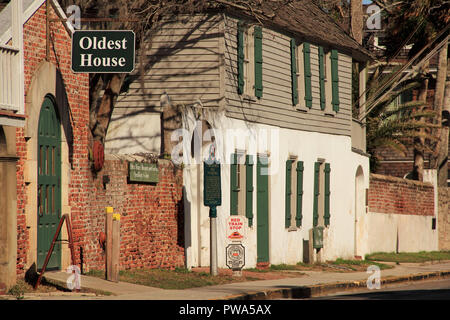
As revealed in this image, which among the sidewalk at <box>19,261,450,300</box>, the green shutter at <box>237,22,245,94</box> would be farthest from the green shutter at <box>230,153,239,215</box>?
the sidewalk at <box>19,261,450,300</box>

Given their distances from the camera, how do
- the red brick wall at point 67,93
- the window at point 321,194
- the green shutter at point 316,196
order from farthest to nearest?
the window at point 321,194 < the green shutter at point 316,196 < the red brick wall at point 67,93

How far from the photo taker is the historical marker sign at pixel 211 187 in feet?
68.9

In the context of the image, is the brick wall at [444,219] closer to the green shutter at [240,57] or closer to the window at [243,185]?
the window at [243,185]

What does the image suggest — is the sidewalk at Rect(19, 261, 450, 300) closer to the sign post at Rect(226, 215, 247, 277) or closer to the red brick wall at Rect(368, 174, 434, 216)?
the sign post at Rect(226, 215, 247, 277)

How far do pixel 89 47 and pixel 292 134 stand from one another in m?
10.6

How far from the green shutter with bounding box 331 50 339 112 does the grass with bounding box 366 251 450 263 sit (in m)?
4.70

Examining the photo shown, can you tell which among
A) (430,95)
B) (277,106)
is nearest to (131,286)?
(277,106)

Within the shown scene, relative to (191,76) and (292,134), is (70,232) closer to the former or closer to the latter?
(191,76)

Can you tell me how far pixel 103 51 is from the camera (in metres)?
17.0

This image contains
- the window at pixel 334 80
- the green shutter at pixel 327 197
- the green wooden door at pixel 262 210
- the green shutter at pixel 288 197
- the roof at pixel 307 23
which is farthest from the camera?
the window at pixel 334 80

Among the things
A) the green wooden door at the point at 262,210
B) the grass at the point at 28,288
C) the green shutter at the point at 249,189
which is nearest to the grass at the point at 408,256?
the green wooden door at the point at 262,210

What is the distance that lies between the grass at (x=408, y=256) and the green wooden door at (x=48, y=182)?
14512 millimetres
